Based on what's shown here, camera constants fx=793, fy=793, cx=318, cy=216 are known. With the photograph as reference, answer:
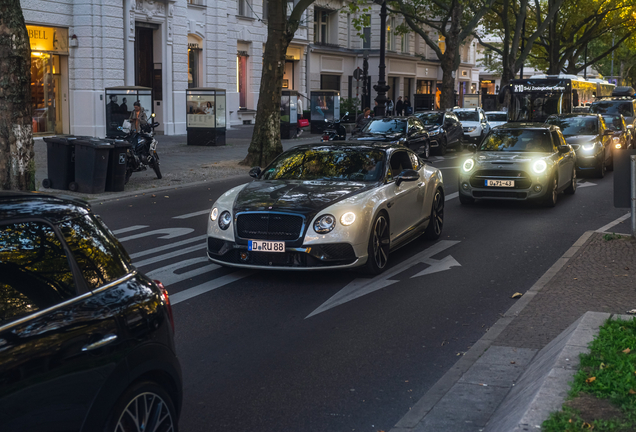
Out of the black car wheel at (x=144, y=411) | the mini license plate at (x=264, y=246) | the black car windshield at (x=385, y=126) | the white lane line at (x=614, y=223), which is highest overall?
the black car windshield at (x=385, y=126)

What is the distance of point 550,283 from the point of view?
8.03m

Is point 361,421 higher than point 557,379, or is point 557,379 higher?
point 557,379

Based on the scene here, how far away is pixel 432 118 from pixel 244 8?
16.0 m

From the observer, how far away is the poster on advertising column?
27980 millimetres

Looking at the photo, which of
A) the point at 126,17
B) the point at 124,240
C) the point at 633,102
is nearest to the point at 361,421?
the point at 124,240

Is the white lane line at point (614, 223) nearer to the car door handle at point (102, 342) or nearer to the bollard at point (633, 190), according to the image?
the bollard at point (633, 190)

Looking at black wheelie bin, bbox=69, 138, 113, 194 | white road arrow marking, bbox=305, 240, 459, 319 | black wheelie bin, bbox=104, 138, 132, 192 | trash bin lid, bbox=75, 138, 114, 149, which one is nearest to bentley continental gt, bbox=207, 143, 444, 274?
white road arrow marking, bbox=305, 240, 459, 319

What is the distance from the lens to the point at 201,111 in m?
28.3

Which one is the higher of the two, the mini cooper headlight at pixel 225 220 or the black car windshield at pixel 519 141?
the black car windshield at pixel 519 141

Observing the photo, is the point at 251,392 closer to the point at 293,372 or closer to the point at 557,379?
the point at 293,372

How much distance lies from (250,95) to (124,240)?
32872 mm

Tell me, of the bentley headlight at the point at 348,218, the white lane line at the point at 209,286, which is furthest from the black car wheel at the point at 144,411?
the bentley headlight at the point at 348,218

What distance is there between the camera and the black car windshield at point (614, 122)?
26.4 metres

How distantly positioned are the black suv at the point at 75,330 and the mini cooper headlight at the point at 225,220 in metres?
4.55
